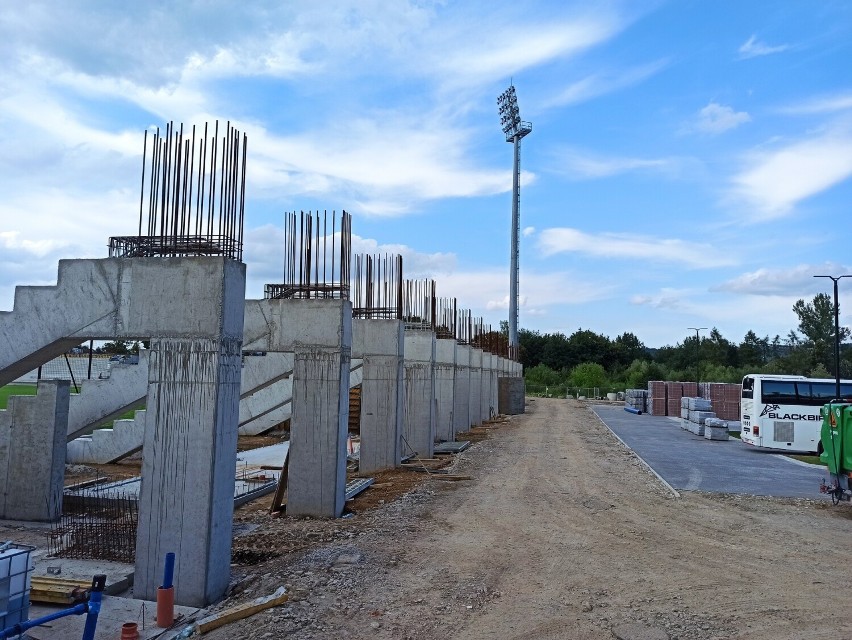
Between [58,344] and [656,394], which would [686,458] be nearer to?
[58,344]

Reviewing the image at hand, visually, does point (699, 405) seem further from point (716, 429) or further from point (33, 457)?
point (33, 457)

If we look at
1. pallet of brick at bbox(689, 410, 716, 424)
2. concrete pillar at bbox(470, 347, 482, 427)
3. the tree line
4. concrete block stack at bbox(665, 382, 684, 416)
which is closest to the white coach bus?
pallet of brick at bbox(689, 410, 716, 424)

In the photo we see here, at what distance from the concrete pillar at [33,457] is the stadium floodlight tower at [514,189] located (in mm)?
46178

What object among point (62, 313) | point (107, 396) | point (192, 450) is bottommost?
point (192, 450)

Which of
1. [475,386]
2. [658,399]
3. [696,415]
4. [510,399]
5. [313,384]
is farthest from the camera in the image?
[510,399]

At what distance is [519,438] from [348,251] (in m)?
16.1

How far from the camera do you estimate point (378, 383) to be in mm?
16156

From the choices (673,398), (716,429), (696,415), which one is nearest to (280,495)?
(716,429)

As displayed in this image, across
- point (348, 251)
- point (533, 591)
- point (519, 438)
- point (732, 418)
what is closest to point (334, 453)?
point (348, 251)

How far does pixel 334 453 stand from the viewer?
1171cm

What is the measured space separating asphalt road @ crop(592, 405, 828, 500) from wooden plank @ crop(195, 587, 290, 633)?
36.1 feet

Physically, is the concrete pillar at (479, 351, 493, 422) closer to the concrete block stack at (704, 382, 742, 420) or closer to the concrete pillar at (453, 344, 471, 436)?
the concrete pillar at (453, 344, 471, 436)

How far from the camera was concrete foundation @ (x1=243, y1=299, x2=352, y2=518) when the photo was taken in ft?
38.2

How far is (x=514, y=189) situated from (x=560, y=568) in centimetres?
5122
